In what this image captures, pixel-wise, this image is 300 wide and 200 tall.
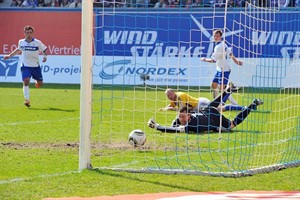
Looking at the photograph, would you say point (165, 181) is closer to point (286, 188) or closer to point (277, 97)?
point (286, 188)

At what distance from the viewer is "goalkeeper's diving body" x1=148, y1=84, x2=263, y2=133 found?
13953 mm

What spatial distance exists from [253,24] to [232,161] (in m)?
2.40

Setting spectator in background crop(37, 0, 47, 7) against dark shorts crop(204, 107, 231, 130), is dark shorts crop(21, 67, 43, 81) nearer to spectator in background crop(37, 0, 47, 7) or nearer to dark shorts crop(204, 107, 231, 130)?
dark shorts crop(204, 107, 231, 130)

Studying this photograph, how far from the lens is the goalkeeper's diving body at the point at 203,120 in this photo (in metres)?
14.0

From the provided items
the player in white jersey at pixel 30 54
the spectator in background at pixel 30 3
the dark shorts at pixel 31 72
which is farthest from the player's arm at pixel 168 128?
the spectator in background at pixel 30 3

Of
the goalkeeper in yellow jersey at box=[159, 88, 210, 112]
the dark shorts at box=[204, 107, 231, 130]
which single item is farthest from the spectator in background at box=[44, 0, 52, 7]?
the dark shorts at box=[204, 107, 231, 130]

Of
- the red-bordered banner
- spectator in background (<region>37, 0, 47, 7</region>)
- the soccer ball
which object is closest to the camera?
the soccer ball

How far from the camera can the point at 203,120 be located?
14.4m

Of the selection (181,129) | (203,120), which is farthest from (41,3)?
(181,129)

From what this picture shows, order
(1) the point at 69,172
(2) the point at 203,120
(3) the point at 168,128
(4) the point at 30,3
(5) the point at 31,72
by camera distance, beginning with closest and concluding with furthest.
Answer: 1. (1) the point at 69,172
2. (2) the point at 203,120
3. (3) the point at 168,128
4. (5) the point at 31,72
5. (4) the point at 30,3

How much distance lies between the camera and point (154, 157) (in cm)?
1130

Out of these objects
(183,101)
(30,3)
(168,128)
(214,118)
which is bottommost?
(168,128)

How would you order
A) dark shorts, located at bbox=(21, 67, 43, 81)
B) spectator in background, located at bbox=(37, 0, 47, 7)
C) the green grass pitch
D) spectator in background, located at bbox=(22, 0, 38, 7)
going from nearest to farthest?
the green grass pitch, dark shorts, located at bbox=(21, 67, 43, 81), spectator in background, located at bbox=(22, 0, 38, 7), spectator in background, located at bbox=(37, 0, 47, 7)

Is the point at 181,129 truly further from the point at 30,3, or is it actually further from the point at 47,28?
the point at 30,3
